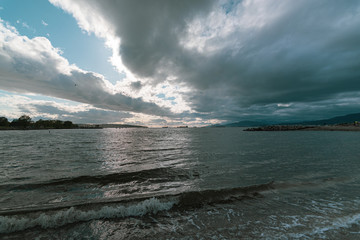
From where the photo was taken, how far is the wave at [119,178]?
36.7 feet

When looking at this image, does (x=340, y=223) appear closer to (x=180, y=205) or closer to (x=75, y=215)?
(x=180, y=205)

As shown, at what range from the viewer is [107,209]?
7.76 meters

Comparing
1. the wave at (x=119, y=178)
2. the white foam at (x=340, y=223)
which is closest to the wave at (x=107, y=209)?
the white foam at (x=340, y=223)

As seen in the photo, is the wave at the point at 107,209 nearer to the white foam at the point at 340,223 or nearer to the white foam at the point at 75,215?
the white foam at the point at 75,215

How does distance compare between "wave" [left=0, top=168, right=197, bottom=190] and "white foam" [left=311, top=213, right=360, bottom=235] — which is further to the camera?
"wave" [left=0, top=168, right=197, bottom=190]

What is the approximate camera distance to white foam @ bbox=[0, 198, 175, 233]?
6.65 m

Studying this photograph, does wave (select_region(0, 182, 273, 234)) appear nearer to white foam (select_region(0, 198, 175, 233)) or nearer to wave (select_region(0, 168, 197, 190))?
white foam (select_region(0, 198, 175, 233))

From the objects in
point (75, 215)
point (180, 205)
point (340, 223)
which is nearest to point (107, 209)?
point (75, 215)

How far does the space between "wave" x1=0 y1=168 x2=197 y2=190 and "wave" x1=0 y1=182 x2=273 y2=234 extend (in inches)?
151

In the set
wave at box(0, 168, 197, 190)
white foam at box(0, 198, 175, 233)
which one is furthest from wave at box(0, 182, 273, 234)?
wave at box(0, 168, 197, 190)

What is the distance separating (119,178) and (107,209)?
554 cm

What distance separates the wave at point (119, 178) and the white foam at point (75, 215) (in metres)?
4.41

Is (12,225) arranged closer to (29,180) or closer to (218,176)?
(29,180)

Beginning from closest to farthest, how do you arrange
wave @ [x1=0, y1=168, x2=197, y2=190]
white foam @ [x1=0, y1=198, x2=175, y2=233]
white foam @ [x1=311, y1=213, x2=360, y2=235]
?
1. white foam @ [x1=311, y1=213, x2=360, y2=235]
2. white foam @ [x1=0, y1=198, x2=175, y2=233]
3. wave @ [x1=0, y1=168, x2=197, y2=190]
